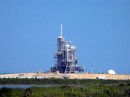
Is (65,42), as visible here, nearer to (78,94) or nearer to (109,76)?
(109,76)

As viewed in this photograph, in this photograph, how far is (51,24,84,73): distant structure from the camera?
11300cm

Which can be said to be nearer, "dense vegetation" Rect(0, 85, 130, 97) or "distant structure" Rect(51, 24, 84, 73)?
"dense vegetation" Rect(0, 85, 130, 97)

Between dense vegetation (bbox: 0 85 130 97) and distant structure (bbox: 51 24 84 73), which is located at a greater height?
distant structure (bbox: 51 24 84 73)

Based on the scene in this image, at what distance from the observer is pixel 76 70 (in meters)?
117

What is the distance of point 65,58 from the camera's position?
11281 cm

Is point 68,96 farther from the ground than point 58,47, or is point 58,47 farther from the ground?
point 58,47

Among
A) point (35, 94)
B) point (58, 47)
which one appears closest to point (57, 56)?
point (58, 47)

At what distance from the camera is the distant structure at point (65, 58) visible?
113 m

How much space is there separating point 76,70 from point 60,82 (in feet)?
85.1

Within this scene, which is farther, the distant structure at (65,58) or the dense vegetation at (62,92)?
the distant structure at (65,58)

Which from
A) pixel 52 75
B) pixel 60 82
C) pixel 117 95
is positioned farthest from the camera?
pixel 52 75

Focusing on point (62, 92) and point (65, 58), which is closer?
point (62, 92)

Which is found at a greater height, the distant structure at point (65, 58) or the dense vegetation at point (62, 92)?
the distant structure at point (65, 58)

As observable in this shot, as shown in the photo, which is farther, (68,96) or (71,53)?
(71,53)
